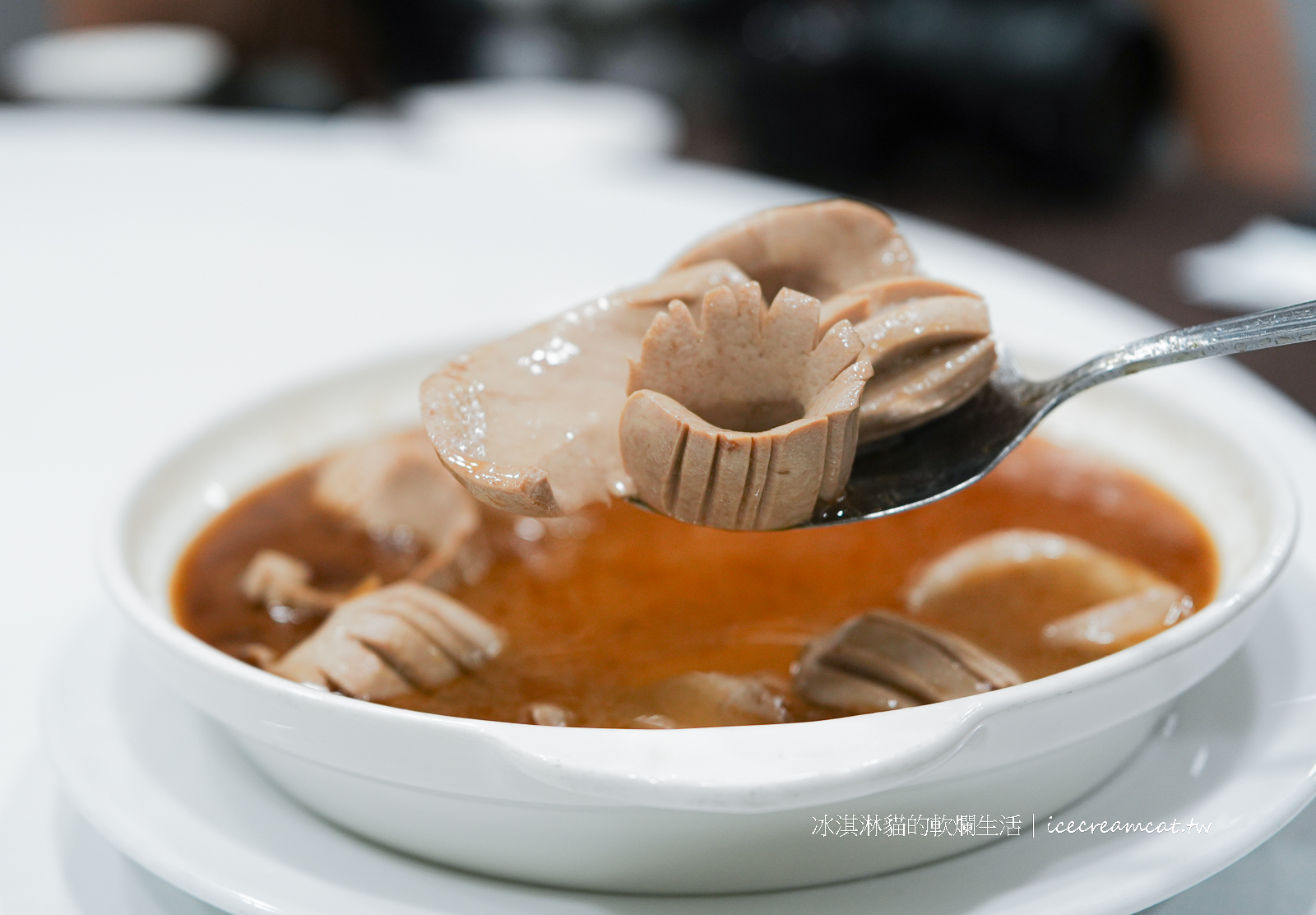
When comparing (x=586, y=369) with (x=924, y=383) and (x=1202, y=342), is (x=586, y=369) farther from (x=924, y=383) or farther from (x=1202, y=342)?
(x=1202, y=342)

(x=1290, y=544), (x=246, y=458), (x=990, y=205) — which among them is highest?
(x=1290, y=544)

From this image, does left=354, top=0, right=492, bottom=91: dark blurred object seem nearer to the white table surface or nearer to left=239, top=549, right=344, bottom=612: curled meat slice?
the white table surface

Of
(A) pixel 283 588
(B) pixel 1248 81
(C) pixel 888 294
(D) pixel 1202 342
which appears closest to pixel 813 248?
(C) pixel 888 294

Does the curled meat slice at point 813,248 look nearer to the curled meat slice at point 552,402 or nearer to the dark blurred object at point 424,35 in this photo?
the curled meat slice at point 552,402

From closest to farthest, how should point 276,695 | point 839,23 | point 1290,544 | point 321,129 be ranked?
point 276,695 → point 1290,544 → point 321,129 → point 839,23

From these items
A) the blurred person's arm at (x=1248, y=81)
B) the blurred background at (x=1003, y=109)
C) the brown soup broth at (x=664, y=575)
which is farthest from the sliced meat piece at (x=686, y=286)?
the blurred person's arm at (x=1248, y=81)

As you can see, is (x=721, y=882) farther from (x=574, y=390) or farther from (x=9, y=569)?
(x=9, y=569)

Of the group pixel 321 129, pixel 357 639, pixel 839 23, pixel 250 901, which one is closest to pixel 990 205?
pixel 839 23

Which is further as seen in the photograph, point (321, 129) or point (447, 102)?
point (447, 102)
